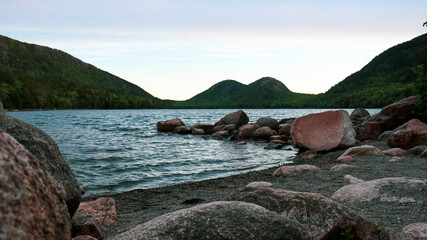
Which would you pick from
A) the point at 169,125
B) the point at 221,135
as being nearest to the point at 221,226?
the point at 221,135

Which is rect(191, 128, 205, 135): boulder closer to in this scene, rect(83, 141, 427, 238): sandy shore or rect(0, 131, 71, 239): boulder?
rect(83, 141, 427, 238): sandy shore

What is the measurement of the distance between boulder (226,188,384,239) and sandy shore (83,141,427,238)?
0.60 metres

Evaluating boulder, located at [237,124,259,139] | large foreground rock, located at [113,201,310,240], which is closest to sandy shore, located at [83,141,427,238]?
Answer: large foreground rock, located at [113,201,310,240]

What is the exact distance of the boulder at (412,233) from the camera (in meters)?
3.24

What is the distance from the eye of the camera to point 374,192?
5156 millimetres

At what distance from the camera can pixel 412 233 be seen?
330 cm

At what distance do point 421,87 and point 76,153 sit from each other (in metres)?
15.8

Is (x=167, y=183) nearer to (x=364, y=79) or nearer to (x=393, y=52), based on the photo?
(x=364, y=79)

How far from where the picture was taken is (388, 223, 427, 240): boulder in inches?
128

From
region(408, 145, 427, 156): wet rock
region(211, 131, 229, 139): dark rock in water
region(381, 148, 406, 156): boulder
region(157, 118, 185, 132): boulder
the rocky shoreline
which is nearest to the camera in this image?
the rocky shoreline

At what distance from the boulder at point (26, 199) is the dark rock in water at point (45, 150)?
2.10m

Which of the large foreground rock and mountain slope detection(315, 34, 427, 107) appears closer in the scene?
the large foreground rock

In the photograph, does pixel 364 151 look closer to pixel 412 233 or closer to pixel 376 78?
pixel 412 233

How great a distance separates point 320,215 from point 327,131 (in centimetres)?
1103
